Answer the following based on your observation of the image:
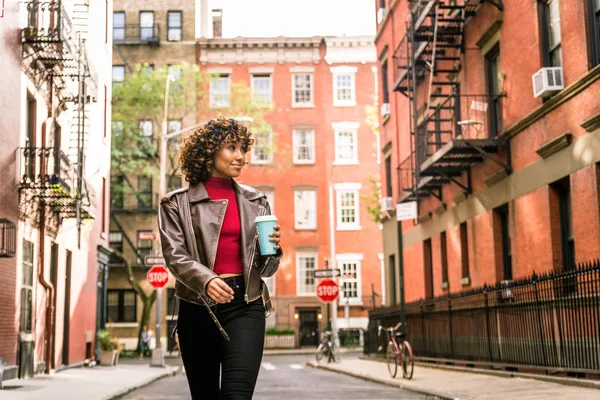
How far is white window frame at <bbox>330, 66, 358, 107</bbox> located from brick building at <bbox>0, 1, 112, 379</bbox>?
2559 cm

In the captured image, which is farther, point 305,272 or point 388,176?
point 305,272

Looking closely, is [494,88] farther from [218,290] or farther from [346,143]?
[346,143]

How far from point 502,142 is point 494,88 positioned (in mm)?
2072

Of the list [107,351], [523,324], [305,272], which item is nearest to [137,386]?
[523,324]

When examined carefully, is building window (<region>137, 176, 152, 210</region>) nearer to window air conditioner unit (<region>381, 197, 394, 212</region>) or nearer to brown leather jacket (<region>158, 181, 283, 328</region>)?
window air conditioner unit (<region>381, 197, 394, 212</region>)

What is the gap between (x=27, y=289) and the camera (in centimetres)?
2058

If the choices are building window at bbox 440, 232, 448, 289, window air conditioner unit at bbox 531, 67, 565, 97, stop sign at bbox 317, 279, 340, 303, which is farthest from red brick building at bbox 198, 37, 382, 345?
window air conditioner unit at bbox 531, 67, 565, 97

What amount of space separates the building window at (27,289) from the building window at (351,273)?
102 feet

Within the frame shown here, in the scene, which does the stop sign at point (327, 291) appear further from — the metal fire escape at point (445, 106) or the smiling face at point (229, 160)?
the smiling face at point (229, 160)

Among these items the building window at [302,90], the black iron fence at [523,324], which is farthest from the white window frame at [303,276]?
the black iron fence at [523,324]

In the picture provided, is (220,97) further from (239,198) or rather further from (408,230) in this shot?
(239,198)

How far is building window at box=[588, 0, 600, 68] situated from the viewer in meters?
15.0

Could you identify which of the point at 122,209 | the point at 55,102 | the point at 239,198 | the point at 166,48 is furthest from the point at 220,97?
the point at 239,198

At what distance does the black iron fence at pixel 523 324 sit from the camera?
45.1 feet
